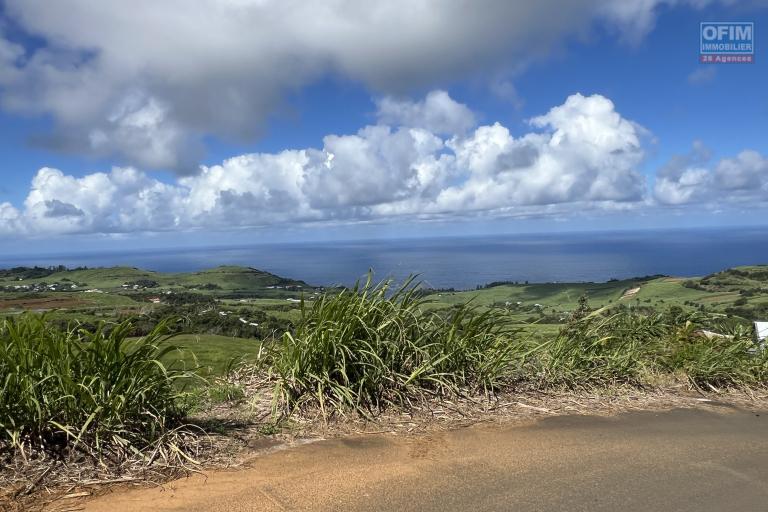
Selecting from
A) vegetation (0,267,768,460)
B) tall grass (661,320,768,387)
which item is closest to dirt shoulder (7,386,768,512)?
vegetation (0,267,768,460)

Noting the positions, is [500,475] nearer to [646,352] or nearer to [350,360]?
[350,360]

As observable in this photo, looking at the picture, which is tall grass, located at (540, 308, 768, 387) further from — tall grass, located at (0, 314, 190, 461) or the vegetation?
tall grass, located at (0, 314, 190, 461)

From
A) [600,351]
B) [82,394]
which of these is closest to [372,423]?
[82,394]

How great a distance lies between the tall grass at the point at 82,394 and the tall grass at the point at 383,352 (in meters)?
1.03

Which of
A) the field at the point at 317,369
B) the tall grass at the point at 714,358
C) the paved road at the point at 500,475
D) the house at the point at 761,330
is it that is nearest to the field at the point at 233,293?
the field at the point at 317,369

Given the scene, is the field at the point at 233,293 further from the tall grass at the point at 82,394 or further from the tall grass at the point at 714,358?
the tall grass at the point at 714,358

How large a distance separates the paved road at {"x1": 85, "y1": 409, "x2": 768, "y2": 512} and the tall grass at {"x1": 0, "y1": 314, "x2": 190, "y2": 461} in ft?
2.01

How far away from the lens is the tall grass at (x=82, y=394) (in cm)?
348

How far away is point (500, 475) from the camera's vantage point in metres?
3.43

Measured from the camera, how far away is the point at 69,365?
3756 millimetres

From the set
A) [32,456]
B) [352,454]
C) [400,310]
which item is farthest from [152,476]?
[400,310]

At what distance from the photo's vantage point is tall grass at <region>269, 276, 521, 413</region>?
188 inches

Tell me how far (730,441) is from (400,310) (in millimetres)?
3066

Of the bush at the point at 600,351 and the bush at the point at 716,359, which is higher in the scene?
the bush at the point at 600,351
